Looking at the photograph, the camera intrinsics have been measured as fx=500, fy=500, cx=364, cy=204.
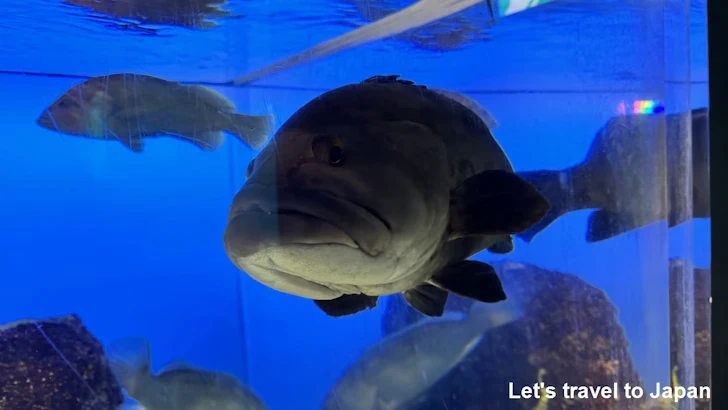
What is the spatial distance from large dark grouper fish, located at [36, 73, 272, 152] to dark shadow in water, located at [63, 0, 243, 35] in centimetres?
34

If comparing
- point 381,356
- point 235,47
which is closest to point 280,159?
point 235,47

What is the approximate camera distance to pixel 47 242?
145 inches

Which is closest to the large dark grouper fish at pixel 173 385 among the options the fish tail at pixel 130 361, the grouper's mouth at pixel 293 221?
the fish tail at pixel 130 361

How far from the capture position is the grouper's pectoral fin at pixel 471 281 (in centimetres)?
183

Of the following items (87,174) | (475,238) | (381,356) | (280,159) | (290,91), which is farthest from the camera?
(381,356)

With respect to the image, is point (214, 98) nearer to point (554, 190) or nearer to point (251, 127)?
point (251, 127)

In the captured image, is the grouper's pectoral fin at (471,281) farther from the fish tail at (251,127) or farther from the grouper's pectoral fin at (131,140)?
the grouper's pectoral fin at (131,140)

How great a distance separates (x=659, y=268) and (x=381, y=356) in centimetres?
213

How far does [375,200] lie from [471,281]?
629mm

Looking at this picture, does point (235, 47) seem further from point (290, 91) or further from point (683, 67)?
point (683, 67)

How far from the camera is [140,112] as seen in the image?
3.04 m

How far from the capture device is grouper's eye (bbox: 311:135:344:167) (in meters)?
1.47

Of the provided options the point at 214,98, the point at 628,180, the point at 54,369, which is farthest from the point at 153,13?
the point at 628,180

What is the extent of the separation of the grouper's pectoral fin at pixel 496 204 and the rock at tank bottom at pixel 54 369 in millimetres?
2630
